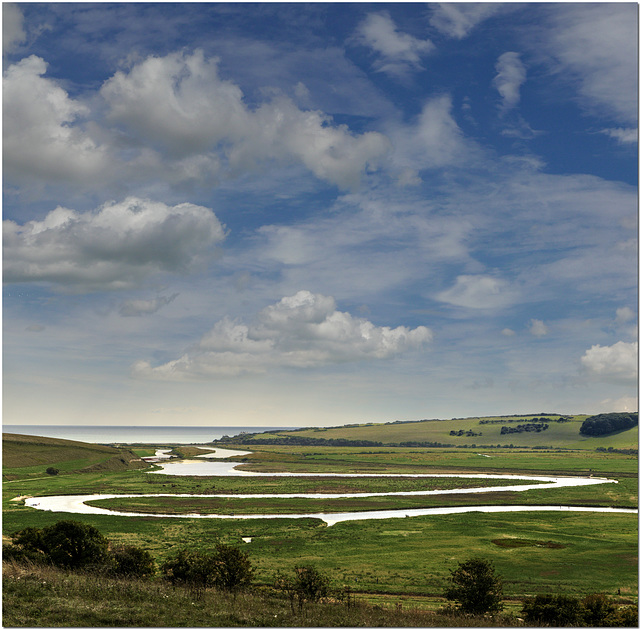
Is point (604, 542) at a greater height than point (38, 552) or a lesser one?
lesser

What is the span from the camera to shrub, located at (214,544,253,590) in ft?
133

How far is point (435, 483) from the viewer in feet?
468

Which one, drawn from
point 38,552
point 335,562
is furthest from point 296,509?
point 38,552

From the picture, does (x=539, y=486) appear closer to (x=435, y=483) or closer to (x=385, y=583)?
(x=435, y=483)

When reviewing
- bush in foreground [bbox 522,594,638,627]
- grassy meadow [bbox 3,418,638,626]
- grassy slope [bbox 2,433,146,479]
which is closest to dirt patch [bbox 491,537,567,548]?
grassy meadow [bbox 3,418,638,626]

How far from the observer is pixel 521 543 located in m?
69.1

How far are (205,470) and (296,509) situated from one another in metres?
97.9

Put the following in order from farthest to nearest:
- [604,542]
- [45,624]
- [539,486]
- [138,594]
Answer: [539,486]
[604,542]
[138,594]
[45,624]

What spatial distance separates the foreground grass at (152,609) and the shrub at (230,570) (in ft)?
18.0

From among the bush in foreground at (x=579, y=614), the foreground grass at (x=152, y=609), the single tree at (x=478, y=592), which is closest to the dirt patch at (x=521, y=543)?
the single tree at (x=478, y=592)

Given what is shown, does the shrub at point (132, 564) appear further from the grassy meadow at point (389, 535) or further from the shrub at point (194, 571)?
the grassy meadow at point (389, 535)

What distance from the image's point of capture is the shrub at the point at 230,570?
133 ft

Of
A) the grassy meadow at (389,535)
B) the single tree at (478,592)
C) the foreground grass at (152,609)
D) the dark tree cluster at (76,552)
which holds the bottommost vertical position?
the grassy meadow at (389,535)

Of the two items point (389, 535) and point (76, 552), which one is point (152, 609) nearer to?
point (76, 552)
